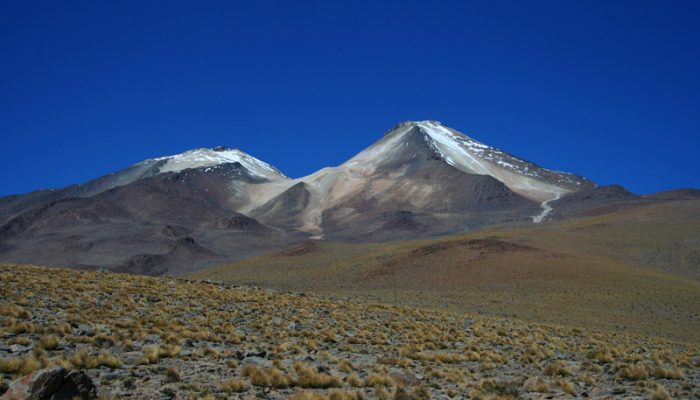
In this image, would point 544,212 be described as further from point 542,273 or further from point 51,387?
point 51,387

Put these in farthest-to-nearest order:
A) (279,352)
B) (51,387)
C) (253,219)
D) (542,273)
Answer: (253,219) < (542,273) < (279,352) < (51,387)

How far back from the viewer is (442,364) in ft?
49.5

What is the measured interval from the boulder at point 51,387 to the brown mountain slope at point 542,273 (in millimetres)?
27563

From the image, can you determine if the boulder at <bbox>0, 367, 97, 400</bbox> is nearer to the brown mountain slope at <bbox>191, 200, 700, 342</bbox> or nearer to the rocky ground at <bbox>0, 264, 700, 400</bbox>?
the rocky ground at <bbox>0, 264, 700, 400</bbox>

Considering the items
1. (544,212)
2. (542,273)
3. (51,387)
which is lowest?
(51,387)

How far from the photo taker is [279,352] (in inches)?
572

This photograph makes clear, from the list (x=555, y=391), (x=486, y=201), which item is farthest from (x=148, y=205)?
(x=555, y=391)

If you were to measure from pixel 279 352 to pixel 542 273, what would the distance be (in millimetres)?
43672

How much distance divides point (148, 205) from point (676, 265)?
503 ft

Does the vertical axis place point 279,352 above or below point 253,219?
below

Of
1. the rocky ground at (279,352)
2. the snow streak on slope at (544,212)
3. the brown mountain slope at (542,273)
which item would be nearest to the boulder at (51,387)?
the rocky ground at (279,352)

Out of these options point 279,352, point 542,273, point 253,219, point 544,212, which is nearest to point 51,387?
point 279,352

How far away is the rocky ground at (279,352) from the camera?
1110 cm

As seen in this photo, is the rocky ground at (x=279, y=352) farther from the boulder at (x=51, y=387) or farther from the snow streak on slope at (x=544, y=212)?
the snow streak on slope at (x=544, y=212)
